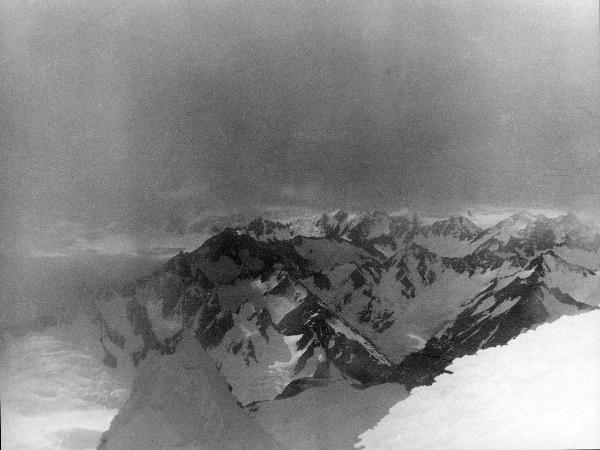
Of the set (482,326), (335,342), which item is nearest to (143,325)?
(335,342)

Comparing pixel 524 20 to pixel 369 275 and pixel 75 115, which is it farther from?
pixel 75 115

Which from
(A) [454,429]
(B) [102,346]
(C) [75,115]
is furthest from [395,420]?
(C) [75,115]

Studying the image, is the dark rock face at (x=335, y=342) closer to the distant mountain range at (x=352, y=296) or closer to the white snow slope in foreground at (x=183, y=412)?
the distant mountain range at (x=352, y=296)

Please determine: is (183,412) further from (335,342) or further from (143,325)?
(335,342)

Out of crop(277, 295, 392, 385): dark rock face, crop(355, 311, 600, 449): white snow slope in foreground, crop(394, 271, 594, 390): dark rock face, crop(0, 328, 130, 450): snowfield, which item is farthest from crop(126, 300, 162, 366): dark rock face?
crop(394, 271, 594, 390): dark rock face

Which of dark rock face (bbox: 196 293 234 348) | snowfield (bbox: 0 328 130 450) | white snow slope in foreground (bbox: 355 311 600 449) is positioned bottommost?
white snow slope in foreground (bbox: 355 311 600 449)

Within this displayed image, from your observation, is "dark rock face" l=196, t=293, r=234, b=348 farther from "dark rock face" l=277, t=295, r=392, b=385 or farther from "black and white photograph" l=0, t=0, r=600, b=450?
"dark rock face" l=277, t=295, r=392, b=385
